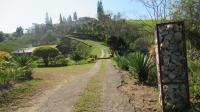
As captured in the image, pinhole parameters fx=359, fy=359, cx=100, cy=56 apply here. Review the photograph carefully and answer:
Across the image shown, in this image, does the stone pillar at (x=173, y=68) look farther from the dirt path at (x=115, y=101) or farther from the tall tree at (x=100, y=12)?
the tall tree at (x=100, y=12)

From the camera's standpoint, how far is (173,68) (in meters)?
9.34

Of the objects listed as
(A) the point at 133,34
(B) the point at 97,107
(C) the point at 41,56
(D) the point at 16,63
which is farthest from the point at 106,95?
(A) the point at 133,34

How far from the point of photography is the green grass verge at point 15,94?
1182cm

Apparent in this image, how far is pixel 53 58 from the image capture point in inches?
1628

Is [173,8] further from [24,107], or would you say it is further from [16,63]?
[24,107]

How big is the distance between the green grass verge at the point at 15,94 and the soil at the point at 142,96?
367 cm

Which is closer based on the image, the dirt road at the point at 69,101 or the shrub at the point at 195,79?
the dirt road at the point at 69,101

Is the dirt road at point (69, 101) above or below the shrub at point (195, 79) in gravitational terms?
below

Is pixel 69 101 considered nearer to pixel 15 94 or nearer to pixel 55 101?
pixel 55 101

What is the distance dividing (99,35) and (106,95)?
7621 centimetres

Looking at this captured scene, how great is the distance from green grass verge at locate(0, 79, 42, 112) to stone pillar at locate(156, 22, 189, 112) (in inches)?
194

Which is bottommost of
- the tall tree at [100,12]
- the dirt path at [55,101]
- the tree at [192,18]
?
the dirt path at [55,101]

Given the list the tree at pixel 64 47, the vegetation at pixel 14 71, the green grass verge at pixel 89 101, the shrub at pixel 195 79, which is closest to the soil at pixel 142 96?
the green grass verge at pixel 89 101

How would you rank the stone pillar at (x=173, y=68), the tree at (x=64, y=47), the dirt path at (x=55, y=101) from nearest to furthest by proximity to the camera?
1. the stone pillar at (x=173, y=68)
2. the dirt path at (x=55, y=101)
3. the tree at (x=64, y=47)
